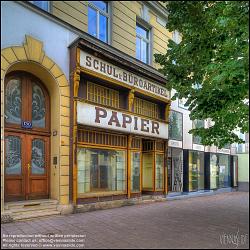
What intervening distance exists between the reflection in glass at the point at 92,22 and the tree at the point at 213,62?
9.69ft

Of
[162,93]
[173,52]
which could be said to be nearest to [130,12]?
[162,93]

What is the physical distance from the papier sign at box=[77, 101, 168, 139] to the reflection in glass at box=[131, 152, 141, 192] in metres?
0.96

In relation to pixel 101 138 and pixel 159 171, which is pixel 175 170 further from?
pixel 101 138

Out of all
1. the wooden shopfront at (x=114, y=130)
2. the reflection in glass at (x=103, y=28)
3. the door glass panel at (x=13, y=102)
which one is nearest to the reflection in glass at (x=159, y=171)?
the wooden shopfront at (x=114, y=130)

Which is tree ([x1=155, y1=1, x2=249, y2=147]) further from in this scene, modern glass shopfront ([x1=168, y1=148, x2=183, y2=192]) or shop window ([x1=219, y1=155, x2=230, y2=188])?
shop window ([x1=219, y1=155, x2=230, y2=188])

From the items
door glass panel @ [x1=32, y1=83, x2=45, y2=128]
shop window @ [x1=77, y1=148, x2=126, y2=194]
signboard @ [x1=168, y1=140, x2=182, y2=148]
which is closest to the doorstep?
signboard @ [x1=168, y1=140, x2=182, y2=148]

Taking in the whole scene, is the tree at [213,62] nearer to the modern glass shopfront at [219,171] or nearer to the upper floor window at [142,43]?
the upper floor window at [142,43]

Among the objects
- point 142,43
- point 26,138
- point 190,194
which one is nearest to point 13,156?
point 26,138

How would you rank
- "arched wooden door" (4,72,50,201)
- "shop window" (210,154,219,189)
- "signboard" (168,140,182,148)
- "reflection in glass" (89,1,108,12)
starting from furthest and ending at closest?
1. "shop window" (210,154,219,189)
2. "signboard" (168,140,182,148)
3. "reflection in glass" (89,1,108,12)
4. "arched wooden door" (4,72,50,201)

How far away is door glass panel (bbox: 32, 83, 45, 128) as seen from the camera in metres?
10.4

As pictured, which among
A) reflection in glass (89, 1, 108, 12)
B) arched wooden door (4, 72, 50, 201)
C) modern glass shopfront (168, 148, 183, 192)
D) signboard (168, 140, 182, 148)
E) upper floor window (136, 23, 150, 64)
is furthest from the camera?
modern glass shopfront (168, 148, 183, 192)

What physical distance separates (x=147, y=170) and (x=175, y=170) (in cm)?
236

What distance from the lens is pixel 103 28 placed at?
1234 cm

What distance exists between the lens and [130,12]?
1355 cm
